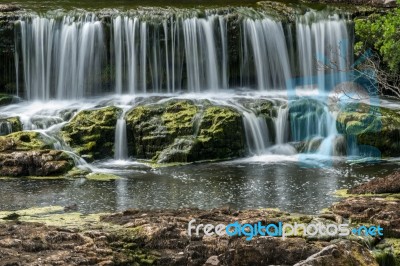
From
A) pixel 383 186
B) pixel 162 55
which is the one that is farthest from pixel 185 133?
pixel 383 186

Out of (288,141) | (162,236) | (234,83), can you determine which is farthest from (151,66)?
(162,236)

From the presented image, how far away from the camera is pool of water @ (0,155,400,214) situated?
15477 mm

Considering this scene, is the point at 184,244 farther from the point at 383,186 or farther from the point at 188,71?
the point at 188,71

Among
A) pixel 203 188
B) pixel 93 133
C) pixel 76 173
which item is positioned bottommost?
pixel 203 188

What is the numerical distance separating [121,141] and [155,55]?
215 inches

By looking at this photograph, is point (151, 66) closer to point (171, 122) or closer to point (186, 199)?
point (171, 122)

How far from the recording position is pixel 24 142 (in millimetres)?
20047

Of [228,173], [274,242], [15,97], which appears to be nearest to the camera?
[274,242]

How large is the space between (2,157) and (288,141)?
7984 millimetres

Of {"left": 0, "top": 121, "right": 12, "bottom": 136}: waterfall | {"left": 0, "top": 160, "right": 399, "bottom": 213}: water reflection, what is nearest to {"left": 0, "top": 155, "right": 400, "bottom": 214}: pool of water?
{"left": 0, "top": 160, "right": 399, "bottom": 213}: water reflection

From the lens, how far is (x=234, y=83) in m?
26.5

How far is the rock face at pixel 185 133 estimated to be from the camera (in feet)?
68.3

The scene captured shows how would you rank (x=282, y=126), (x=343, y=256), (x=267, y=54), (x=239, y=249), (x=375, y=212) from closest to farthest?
1. (x=343, y=256)
2. (x=239, y=249)
3. (x=375, y=212)
4. (x=282, y=126)
5. (x=267, y=54)

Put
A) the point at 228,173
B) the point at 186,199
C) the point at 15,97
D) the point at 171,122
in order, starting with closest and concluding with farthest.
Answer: the point at 186,199 → the point at 228,173 → the point at 171,122 → the point at 15,97
